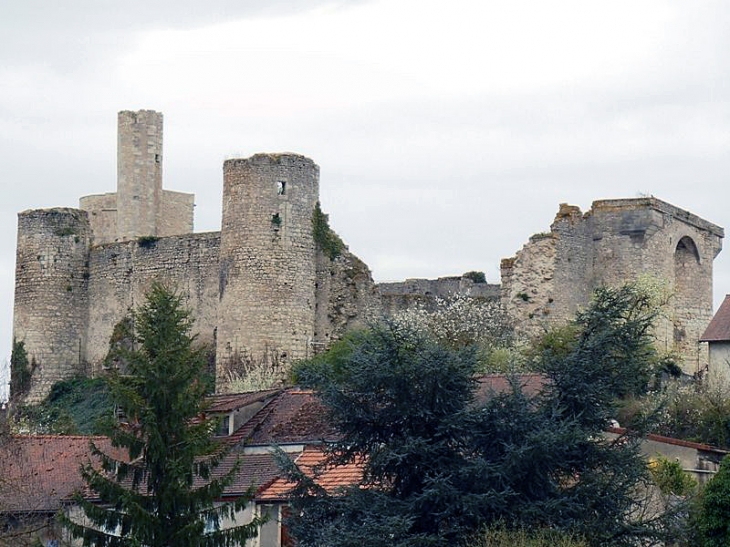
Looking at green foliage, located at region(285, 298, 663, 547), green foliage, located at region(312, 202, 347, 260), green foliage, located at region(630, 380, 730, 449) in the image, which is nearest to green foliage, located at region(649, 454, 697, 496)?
green foliage, located at region(285, 298, 663, 547)

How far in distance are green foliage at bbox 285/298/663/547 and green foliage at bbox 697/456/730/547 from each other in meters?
1.08

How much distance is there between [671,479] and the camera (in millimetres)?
34469

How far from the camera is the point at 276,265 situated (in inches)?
1916

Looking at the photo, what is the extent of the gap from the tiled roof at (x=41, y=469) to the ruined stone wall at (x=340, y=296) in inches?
440

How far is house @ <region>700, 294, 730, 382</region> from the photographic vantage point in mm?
45625

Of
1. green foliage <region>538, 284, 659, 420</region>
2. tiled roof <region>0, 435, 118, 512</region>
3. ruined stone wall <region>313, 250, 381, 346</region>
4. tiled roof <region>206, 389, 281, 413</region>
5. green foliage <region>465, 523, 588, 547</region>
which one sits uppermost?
ruined stone wall <region>313, 250, 381, 346</region>

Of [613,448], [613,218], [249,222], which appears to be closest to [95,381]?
[249,222]

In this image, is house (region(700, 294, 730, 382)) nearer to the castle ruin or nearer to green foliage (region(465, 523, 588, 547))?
the castle ruin

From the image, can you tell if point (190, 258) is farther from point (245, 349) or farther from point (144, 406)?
point (144, 406)

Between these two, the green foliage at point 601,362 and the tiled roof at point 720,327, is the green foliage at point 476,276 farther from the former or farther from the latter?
the green foliage at point 601,362

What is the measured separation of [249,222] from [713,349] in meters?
11.2

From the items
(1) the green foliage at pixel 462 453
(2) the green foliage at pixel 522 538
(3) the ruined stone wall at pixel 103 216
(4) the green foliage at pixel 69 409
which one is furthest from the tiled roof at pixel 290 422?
(3) the ruined stone wall at pixel 103 216

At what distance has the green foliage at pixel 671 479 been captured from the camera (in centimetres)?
3422

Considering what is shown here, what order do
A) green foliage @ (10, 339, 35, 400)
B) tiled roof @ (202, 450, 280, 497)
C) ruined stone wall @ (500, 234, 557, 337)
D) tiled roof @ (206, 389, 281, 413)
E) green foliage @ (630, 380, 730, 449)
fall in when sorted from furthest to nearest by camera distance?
1. green foliage @ (10, 339, 35, 400)
2. ruined stone wall @ (500, 234, 557, 337)
3. green foliage @ (630, 380, 730, 449)
4. tiled roof @ (206, 389, 281, 413)
5. tiled roof @ (202, 450, 280, 497)
